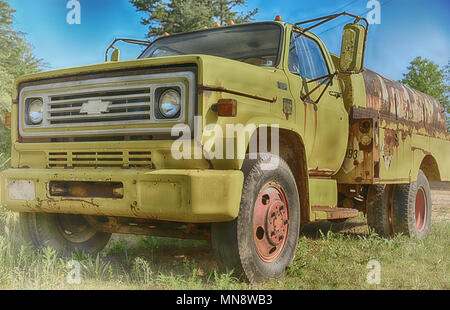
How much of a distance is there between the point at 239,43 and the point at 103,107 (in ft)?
5.36

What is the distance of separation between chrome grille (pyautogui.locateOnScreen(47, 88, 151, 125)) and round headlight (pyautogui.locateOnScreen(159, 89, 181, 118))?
0.11 metres

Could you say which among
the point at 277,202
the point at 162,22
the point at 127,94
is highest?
the point at 162,22

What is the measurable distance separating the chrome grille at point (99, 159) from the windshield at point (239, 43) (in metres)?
1.58

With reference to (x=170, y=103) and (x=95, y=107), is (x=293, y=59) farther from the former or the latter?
(x=95, y=107)

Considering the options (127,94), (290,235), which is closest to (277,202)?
(290,235)

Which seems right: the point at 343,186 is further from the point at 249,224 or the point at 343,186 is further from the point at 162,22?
the point at 162,22

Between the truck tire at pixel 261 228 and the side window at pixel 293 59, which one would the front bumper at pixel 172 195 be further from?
the side window at pixel 293 59

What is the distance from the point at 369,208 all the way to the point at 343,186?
560mm

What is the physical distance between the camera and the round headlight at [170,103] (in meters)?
3.52

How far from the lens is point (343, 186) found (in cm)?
615

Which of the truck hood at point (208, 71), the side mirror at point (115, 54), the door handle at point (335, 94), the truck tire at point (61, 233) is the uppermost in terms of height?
the side mirror at point (115, 54)

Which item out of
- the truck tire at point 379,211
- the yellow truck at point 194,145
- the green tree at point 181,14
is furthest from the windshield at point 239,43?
the green tree at point 181,14
